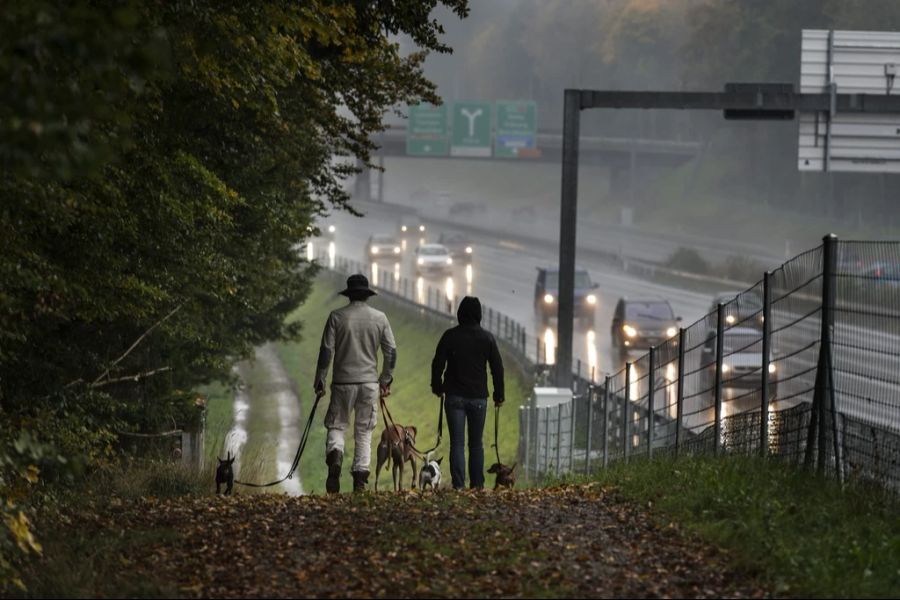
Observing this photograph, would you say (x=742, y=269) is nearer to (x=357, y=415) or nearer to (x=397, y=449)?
(x=397, y=449)

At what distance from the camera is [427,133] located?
3317 inches

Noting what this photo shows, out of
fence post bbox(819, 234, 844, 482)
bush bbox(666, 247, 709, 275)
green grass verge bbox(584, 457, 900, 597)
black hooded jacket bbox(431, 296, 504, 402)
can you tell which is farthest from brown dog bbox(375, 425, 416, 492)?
bush bbox(666, 247, 709, 275)

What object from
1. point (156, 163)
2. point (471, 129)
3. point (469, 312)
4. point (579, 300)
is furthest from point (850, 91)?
point (471, 129)

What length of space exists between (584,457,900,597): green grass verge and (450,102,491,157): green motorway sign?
72.2m

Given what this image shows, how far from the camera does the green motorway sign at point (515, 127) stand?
281 feet

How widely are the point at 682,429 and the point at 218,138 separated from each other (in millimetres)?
6641

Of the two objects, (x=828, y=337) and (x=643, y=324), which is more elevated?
(x=828, y=337)

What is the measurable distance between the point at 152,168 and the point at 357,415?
2915 millimetres

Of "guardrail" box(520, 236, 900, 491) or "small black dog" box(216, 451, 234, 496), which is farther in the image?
"small black dog" box(216, 451, 234, 496)

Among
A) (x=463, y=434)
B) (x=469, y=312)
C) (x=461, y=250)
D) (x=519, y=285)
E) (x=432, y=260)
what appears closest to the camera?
(x=469, y=312)

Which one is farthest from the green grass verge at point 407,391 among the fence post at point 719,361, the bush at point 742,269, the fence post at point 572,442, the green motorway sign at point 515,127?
the green motorway sign at point 515,127

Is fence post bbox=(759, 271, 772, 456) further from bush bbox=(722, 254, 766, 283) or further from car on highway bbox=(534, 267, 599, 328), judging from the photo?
bush bbox=(722, 254, 766, 283)

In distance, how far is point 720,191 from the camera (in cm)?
9619

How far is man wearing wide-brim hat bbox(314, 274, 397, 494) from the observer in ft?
45.3
